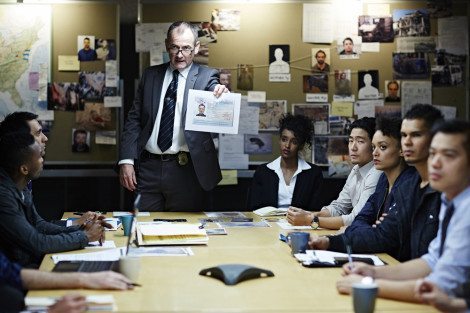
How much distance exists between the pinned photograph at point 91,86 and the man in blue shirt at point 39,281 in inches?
123

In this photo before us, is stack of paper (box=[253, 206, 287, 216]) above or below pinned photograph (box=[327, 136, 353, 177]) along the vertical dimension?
below

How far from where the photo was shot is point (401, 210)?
3.21 metres

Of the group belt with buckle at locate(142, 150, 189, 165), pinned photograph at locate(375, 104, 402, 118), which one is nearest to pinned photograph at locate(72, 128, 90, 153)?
belt with buckle at locate(142, 150, 189, 165)

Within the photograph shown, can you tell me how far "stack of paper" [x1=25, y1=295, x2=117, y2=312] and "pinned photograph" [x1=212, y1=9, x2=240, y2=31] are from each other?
3.53 metres

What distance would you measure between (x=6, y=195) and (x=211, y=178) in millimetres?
1610

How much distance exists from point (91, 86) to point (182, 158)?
4.44ft

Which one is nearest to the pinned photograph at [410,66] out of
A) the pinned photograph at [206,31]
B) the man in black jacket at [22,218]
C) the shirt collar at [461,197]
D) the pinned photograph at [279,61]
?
the pinned photograph at [279,61]

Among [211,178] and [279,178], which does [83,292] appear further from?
[279,178]

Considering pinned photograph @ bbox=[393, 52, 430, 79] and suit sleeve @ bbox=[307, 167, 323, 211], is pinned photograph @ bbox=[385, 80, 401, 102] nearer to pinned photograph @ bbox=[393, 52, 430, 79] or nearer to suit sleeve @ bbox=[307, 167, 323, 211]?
pinned photograph @ bbox=[393, 52, 430, 79]

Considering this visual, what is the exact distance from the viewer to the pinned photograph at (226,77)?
5.54 m

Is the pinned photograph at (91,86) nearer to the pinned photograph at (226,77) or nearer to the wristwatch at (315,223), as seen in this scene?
the pinned photograph at (226,77)

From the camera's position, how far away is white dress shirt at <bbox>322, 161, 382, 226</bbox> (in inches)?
161

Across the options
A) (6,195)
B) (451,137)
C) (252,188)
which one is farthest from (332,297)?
(252,188)

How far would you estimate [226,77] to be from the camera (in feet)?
18.2
